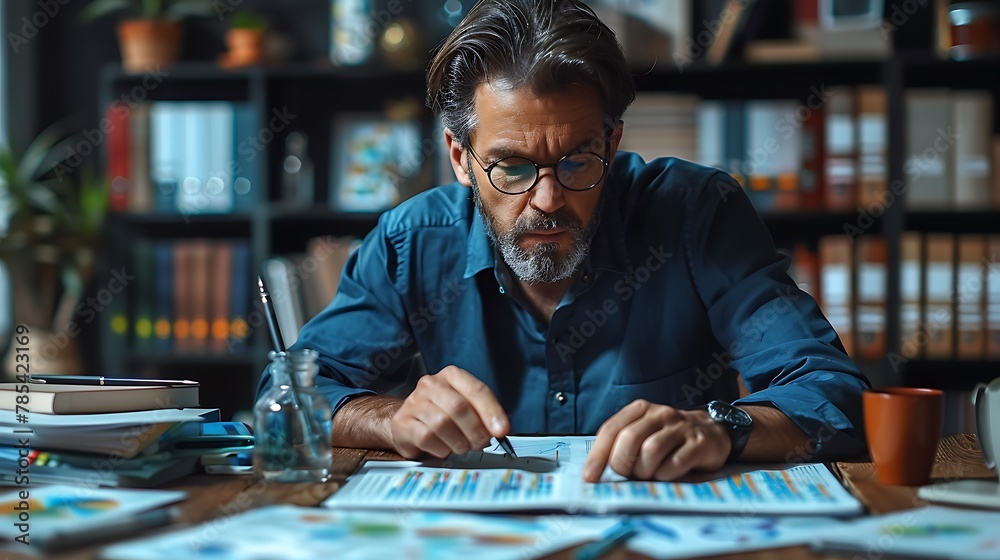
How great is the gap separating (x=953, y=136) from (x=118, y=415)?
237 cm

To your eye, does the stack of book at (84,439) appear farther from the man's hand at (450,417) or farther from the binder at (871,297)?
the binder at (871,297)

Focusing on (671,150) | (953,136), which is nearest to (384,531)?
(671,150)

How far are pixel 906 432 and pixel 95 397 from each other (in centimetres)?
86

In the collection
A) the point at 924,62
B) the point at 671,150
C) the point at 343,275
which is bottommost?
the point at 343,275

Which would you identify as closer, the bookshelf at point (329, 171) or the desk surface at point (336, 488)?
the desk surface at point (336, 488)

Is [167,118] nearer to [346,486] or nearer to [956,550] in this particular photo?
[346,486]

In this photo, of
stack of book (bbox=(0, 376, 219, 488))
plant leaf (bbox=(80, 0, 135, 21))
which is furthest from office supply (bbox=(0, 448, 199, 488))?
plant leaf (bbox=(80, 0, 135, 21))

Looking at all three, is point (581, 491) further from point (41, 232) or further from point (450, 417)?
point (41, 232)

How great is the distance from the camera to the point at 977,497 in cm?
85

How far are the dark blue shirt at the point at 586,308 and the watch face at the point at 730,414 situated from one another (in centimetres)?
35

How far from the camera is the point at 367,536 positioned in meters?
0.73

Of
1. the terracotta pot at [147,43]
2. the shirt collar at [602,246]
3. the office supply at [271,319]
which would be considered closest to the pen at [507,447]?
the office supply at [271,319]

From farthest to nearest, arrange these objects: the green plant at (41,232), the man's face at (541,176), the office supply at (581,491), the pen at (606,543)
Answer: the green plant at (41,232)
the man's face at (541,176)
the office supply at (581,491)
the pen at (606,543)

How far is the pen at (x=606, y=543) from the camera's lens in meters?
0.67
